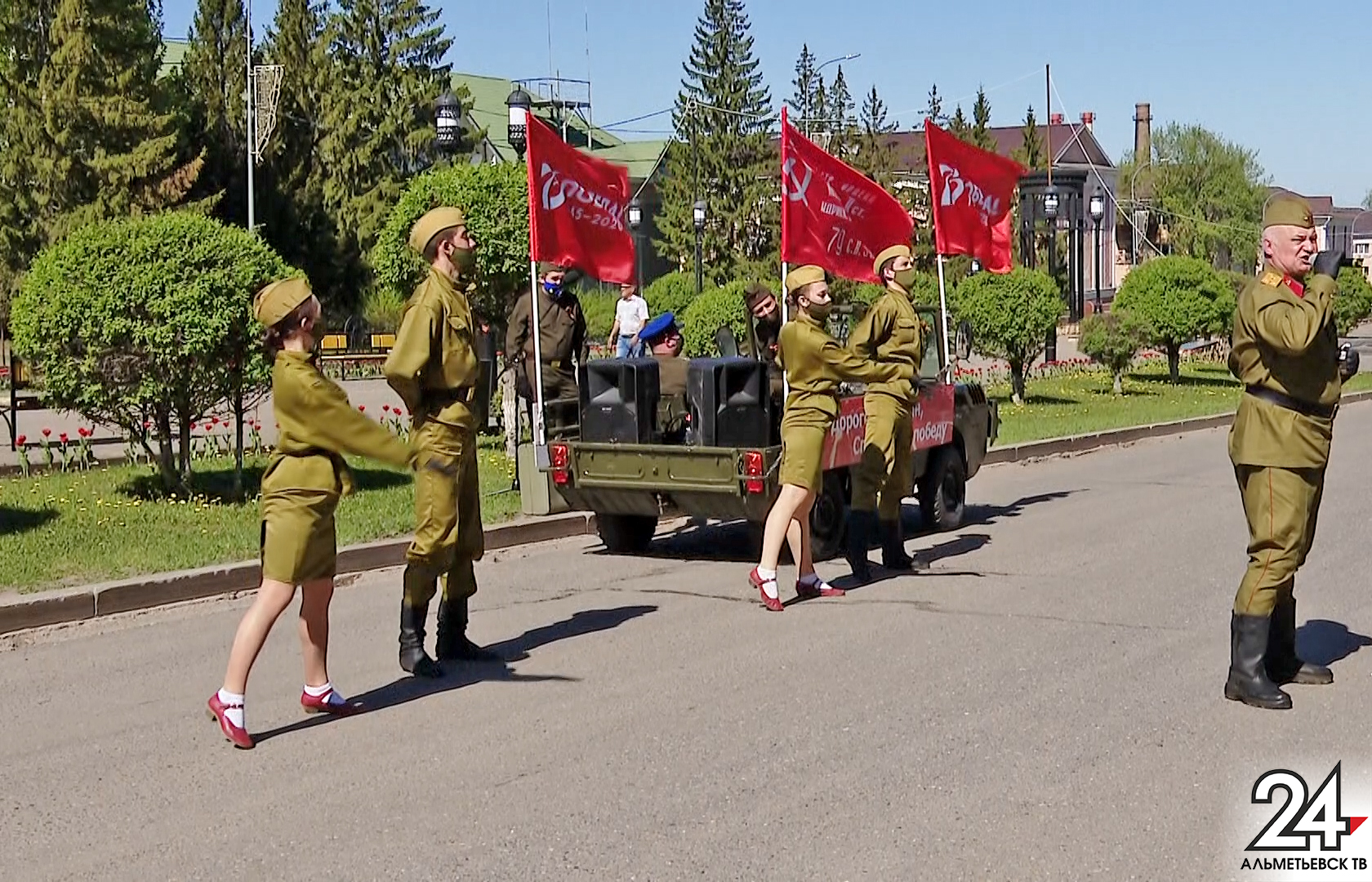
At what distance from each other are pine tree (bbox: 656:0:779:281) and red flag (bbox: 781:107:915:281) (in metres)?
54.2

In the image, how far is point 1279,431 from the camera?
6.79 metres

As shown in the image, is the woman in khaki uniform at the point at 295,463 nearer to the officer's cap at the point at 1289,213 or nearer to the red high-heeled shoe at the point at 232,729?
the red high-heeled shoe at the point at 232,729

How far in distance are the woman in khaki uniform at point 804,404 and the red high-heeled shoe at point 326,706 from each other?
2879 millimetres

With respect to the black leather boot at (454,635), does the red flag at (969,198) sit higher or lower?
higher

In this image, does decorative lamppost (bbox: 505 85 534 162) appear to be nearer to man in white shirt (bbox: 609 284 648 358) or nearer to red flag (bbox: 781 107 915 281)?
man in white shirt (bbox: 609 284 648 358)

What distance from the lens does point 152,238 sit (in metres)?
12.7

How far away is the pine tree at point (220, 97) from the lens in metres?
55.4

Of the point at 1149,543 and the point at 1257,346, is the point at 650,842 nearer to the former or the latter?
the point at 1257,346

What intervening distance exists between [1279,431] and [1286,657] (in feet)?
3.86

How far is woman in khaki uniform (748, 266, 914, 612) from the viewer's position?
372 inches

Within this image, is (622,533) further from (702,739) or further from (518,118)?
(518,118)

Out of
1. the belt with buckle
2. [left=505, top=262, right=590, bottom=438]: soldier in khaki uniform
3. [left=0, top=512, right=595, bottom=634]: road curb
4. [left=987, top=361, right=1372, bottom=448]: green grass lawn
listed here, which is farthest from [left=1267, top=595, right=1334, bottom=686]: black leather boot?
[left=987, top=361, right=1372, bottom=448]: green grass lawn

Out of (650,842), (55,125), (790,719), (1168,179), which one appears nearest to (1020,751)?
(790,719)

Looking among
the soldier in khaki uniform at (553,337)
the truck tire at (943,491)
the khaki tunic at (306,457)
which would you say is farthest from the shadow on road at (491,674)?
the soldier in khaki uniform at (553,337)
